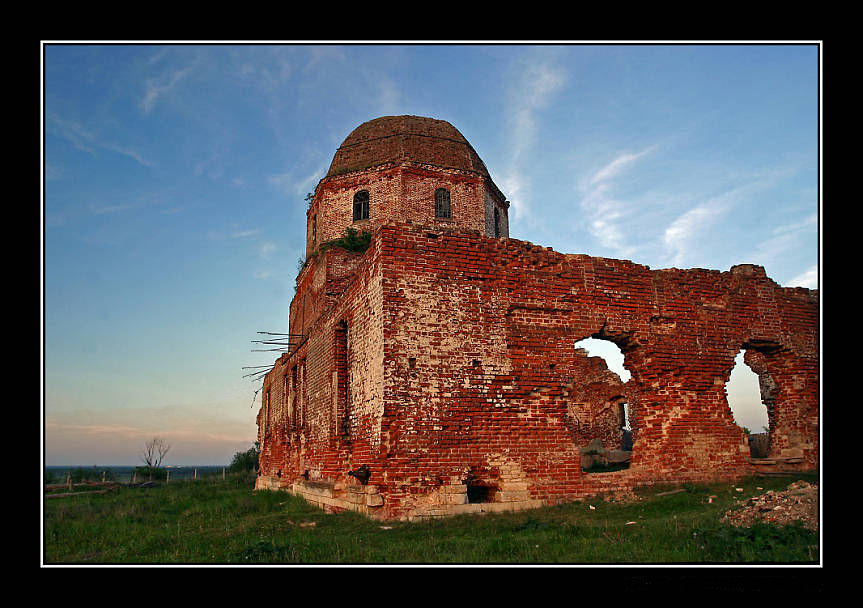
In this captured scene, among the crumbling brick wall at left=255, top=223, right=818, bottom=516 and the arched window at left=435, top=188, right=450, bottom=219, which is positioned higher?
the arched window at left=435, top=188, right=450, bottom=219

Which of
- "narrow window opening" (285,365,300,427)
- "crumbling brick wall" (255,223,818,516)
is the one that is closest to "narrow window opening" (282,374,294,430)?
"narrow window opening" (285,365,300,427)

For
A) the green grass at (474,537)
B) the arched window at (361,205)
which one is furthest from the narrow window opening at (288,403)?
the green grass at (474,537)

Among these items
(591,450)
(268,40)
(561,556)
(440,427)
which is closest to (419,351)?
(440,427)

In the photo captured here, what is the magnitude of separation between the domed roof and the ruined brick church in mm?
6401

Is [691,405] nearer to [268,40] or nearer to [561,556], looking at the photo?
[561,556]

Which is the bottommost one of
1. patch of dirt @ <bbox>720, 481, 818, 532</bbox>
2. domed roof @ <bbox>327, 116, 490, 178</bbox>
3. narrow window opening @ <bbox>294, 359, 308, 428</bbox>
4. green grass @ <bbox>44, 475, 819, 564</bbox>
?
green grass @ <bbox>44, 475, 819, 564</bbox>

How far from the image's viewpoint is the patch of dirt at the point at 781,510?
6453 mm

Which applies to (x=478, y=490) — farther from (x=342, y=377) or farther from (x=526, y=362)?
(x=342, y=377)

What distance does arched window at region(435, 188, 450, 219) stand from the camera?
659 inches

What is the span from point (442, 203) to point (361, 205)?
2317 millimetres

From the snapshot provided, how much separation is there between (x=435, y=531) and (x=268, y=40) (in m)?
5.94

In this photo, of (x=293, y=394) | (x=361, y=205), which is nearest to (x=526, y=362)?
(x=293, y=394)

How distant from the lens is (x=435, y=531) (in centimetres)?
763

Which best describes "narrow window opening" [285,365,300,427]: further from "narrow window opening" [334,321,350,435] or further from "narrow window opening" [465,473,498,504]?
"narrow window opening" [465,473,498,504]
